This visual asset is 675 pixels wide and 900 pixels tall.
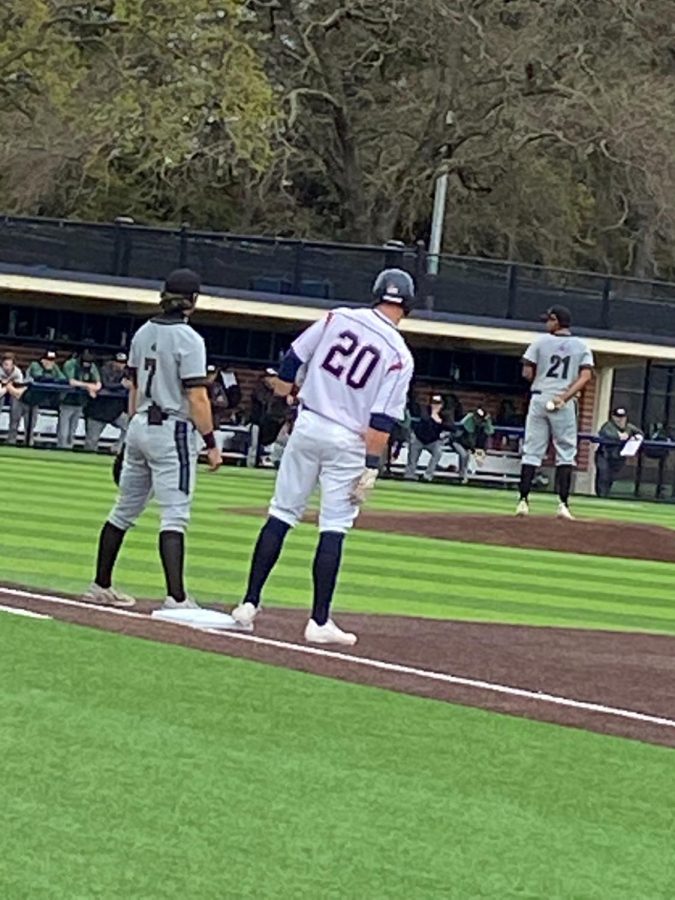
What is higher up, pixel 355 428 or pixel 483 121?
pixel 483 121

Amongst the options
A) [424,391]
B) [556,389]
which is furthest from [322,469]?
[424,391]

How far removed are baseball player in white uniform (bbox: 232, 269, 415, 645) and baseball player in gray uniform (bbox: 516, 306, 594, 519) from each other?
9164mm

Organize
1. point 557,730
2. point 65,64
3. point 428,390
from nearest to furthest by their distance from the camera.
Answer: point 557,730 < point 65,64 < point 428,390

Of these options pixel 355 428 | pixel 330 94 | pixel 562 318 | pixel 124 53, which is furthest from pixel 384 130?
pixel 355 428

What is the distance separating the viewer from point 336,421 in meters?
10.0

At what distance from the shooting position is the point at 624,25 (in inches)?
1582

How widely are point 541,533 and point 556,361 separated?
1.67 metres

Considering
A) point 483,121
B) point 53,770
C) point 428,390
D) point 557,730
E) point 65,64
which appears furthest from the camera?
point 483,121

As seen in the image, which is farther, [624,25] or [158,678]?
[624,25]

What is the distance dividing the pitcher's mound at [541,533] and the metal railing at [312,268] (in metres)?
13.4

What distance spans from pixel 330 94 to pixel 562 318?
2203cm

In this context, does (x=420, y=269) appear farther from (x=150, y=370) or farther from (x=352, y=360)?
(x=352, y=360)

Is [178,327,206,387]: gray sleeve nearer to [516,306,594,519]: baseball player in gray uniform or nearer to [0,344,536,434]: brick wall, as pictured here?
[516,306,594,519]: baseball player in gray uniform

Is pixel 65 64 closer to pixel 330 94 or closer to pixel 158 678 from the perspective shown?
pixel 330 94
